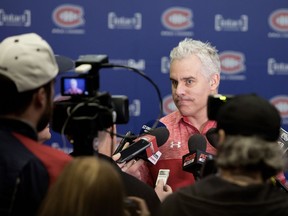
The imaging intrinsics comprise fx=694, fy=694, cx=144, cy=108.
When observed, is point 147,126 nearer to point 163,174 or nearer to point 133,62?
point 163,174

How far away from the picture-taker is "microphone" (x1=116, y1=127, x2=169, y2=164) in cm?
251

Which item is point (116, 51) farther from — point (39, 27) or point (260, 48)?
point (260, 48)

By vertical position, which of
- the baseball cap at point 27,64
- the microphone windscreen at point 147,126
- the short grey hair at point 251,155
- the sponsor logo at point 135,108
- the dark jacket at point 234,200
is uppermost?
the baseball cap at point 27,64

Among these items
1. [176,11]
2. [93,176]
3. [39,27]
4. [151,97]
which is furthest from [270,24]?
[93,176]

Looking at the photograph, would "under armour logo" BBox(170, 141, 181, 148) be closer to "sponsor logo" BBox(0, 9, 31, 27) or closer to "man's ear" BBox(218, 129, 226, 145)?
"man's ear" BBox(218, 129, 226, 145)

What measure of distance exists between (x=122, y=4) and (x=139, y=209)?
314cm

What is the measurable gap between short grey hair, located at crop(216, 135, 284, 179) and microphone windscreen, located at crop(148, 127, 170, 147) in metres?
1.07

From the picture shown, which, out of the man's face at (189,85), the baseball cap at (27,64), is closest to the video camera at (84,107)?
the baseball cap at (27,64)

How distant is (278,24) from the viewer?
192 inches

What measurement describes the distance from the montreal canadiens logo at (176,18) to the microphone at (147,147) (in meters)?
2.12

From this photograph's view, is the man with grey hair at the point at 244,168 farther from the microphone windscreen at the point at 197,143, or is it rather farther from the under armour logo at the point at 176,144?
the under armour logo at the point at 176,144

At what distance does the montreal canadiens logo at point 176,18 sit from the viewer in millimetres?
4863

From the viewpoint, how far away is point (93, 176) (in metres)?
1.48

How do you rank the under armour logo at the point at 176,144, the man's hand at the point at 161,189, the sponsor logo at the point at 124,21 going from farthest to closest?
the sponsor logo at the point at 124,21 → the under armour logo at the point at 176,144 → the man's hand at the point at 161,189
